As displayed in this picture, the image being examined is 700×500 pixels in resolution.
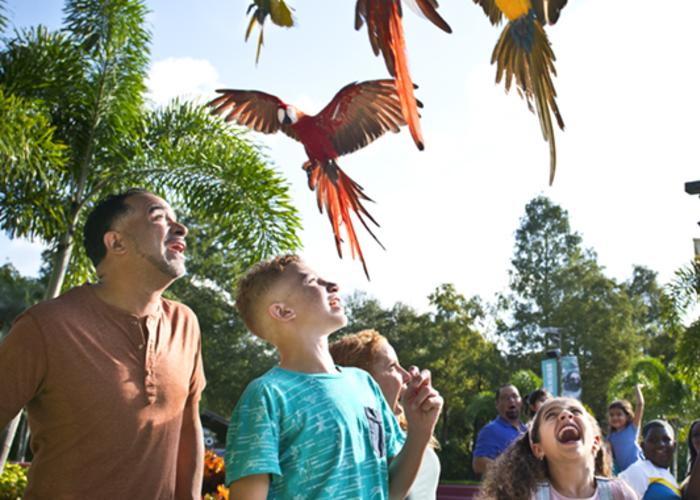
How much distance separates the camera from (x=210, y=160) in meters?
5.95

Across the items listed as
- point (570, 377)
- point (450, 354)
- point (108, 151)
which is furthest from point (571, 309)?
point (108, 151)

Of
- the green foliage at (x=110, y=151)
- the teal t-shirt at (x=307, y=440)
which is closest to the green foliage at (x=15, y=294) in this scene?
the green foliage at (x=110, y=151)

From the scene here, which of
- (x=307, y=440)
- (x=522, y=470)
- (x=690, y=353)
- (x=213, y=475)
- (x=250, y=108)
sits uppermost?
(x=250, y=108)

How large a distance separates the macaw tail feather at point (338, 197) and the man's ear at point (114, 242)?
0.49 meters

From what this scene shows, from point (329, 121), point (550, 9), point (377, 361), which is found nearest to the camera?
point (550, 9)

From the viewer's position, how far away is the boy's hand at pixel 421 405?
1435 millimetres

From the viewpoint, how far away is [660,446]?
354cm

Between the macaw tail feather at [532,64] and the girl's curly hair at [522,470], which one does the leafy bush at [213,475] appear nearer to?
the girl's curly hair at [522,470]

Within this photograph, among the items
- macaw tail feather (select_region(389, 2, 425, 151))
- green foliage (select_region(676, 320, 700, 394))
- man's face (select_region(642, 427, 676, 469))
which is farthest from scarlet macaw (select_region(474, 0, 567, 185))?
green foliage (select_region(676, 320, 700, 394))

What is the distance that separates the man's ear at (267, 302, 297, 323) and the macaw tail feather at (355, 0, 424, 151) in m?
0.54

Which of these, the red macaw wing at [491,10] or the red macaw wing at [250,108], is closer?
the red macaw wing at [491,10]

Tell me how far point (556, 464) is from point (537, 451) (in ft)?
0.25

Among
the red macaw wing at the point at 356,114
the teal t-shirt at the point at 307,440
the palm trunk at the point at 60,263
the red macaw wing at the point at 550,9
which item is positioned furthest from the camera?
the palm trunk at the point at 60,263

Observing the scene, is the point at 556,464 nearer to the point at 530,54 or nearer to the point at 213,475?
the point at 530,54
